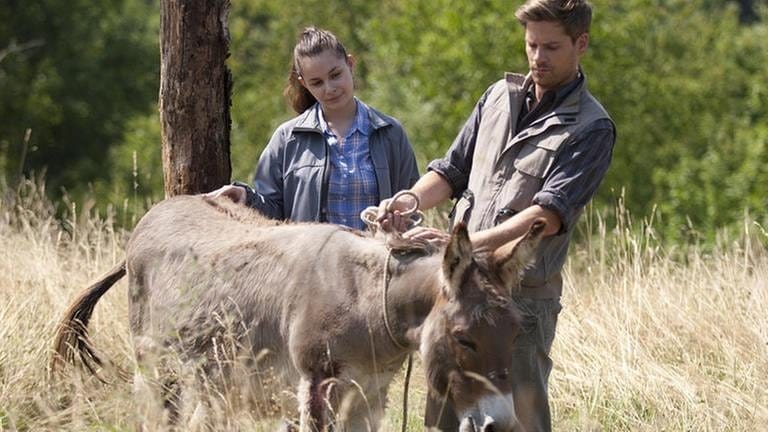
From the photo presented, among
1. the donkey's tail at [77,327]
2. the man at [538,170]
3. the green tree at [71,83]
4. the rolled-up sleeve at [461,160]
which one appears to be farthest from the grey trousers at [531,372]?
the green tree at [71,83]

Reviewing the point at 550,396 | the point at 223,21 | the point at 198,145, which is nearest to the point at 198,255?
the point at 198,145

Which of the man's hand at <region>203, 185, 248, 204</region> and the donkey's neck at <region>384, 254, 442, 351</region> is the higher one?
the man's hand at <region>203, 185, 248, 204</region>

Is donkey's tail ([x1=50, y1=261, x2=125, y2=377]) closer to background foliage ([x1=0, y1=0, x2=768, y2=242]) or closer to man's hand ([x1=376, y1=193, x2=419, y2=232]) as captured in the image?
man's hand ([x1=376, y1=193, x2=419, y2=232])

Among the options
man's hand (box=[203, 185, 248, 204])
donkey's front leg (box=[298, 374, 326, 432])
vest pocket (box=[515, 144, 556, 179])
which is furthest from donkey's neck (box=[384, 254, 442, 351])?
man's hand (box=[203, 185, 248, 204])

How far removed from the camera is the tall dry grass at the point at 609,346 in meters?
6.03

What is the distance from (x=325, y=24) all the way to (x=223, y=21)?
25.2 metres

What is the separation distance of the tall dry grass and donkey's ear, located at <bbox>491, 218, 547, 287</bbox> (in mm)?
1319

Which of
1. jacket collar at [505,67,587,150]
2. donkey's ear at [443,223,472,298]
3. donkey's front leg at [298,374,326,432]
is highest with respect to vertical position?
jacket collar at [505,67,587,150]

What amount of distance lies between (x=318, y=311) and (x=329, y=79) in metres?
1.41

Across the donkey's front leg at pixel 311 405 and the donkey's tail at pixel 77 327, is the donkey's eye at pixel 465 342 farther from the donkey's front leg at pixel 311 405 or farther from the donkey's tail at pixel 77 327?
the donkey's tail at pixel 77 327

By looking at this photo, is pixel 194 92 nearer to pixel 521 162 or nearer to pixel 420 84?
pixel 521 162

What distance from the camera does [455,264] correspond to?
4.51 m

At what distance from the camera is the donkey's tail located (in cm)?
635

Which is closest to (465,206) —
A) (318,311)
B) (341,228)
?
(341,228)
